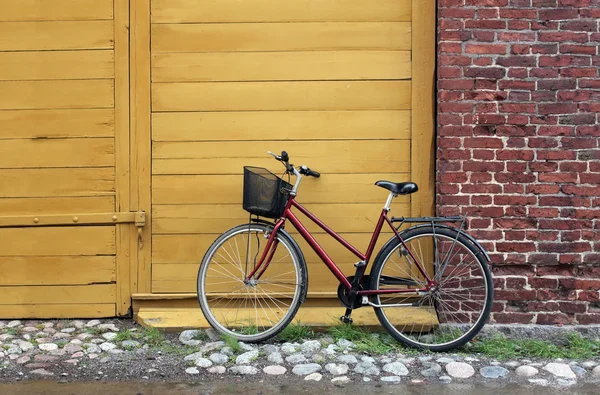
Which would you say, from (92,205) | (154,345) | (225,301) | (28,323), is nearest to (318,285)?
(225,301)

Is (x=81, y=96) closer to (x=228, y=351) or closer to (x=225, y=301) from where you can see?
(x=225, y=301)

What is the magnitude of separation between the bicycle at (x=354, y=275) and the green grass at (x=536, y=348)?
0.54 ft

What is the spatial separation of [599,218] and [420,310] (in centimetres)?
139

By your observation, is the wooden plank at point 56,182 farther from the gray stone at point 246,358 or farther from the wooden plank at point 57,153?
the gray stone at point 246,358

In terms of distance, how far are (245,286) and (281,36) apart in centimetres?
184

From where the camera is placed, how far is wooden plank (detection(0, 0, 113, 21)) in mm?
5043

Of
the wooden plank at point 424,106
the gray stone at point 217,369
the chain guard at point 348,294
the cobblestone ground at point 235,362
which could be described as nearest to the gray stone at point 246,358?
the cobblestone ground at point 235,362

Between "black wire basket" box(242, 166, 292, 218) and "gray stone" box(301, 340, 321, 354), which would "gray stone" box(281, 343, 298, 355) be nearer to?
"gray stone" box(301, 340, 321, 354)

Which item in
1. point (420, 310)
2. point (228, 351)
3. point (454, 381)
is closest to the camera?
point (454, 381)

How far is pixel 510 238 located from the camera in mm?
4758

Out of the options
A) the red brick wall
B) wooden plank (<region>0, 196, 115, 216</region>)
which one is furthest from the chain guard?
wooden plank (<region>0, 196, 115, 216</region>)

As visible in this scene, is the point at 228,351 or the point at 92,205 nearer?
the point at 228,351

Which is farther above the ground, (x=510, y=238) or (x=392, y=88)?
(x=392, y=88)

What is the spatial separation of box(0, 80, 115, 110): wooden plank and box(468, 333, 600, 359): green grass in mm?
3175
